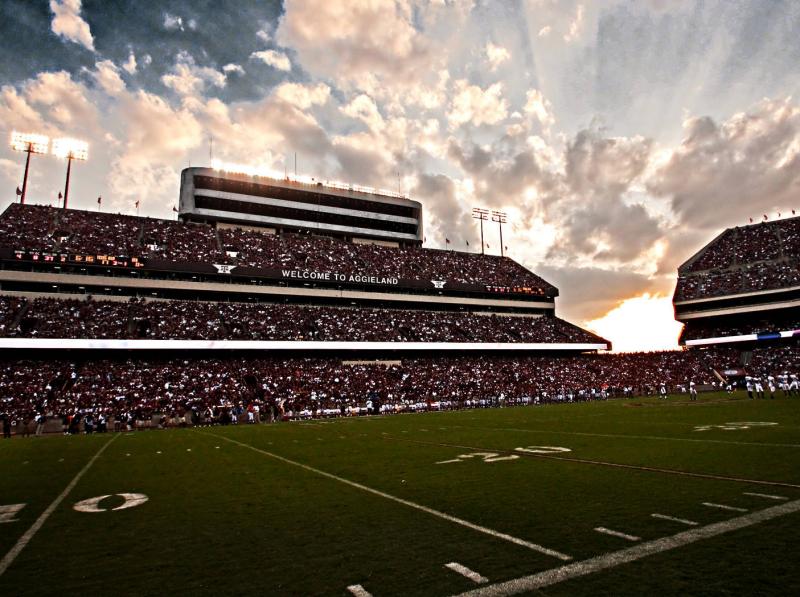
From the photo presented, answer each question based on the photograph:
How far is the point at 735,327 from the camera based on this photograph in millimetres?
62844

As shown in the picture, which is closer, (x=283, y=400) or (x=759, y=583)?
(x=759, y=583)

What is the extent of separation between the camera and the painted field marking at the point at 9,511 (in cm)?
764

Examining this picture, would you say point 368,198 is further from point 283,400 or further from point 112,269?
point 283,400

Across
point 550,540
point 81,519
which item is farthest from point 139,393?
point 550,540

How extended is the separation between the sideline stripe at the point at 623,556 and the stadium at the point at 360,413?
3 centimetres

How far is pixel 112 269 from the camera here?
44.3 m

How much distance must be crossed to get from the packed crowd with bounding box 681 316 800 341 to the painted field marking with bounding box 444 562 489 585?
67607 millimetres

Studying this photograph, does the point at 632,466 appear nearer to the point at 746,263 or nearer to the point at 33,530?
the point at 33,530

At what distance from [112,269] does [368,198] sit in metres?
31.7

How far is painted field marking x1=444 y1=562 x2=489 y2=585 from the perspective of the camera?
15.0 feet

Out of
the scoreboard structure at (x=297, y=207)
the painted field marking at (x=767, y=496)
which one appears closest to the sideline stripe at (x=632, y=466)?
the painted field marking at (x=767, y=496)

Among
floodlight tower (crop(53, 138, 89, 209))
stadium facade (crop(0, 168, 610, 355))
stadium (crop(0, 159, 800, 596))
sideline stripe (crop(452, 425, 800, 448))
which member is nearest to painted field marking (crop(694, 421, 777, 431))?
stadium (crop(0, 159, 800, 596))

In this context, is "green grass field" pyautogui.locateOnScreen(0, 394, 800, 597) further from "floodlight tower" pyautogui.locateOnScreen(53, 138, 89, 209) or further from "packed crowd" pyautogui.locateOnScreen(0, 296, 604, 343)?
"floodlight tower" pyautogui.locateOnScreen(53, 138, 89, 209)

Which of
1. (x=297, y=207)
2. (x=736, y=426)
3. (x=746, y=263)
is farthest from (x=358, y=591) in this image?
(x=746, y=263)
